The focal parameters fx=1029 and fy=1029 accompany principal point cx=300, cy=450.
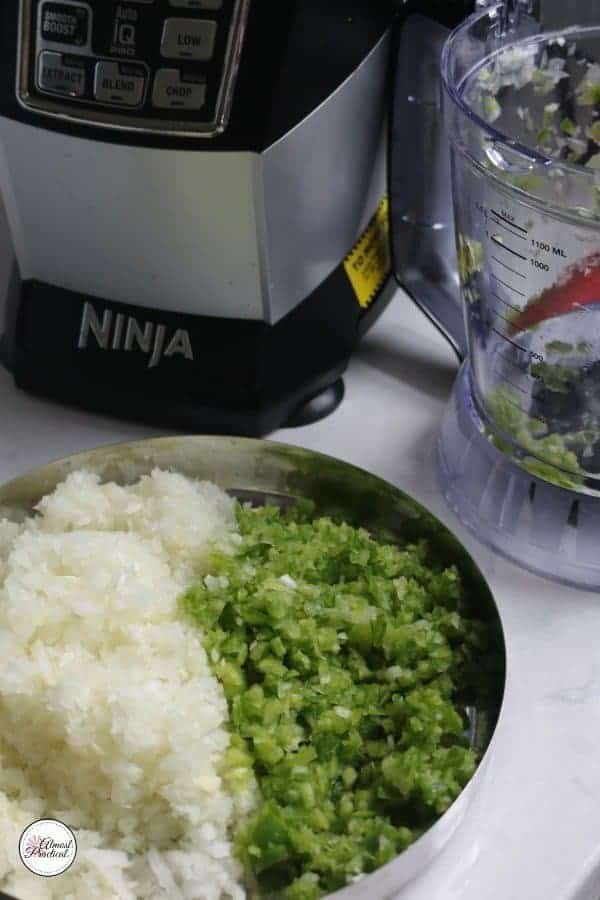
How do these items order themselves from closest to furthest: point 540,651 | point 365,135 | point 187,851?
1. point 187,851
2. point 540,651
3. point 365,135

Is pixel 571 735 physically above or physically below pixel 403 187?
below

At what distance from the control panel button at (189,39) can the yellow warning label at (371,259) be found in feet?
0.64

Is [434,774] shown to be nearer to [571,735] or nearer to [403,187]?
[571,735]

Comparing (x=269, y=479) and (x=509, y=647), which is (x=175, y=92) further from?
(x=509, y=647)

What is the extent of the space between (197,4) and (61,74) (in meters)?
0.09

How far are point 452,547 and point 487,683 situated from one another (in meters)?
0.09

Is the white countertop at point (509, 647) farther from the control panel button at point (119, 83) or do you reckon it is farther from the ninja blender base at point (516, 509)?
the control panel button at point (119, 83)

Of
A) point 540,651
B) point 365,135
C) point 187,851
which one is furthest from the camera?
point 365,135

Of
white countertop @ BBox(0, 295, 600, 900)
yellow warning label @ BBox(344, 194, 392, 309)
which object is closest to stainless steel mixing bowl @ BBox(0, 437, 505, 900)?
white countertop @ BBox(0, 295, 600, 900)

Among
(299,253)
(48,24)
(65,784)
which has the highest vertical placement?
(48,24)

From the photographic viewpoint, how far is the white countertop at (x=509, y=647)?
476 mm

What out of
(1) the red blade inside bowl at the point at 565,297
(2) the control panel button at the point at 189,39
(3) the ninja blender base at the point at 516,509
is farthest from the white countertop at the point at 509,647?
(2) the control panel button at the point at 189,39

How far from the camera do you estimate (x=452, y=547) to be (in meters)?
0.58

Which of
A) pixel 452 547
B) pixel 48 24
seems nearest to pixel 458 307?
pixel 452 547
